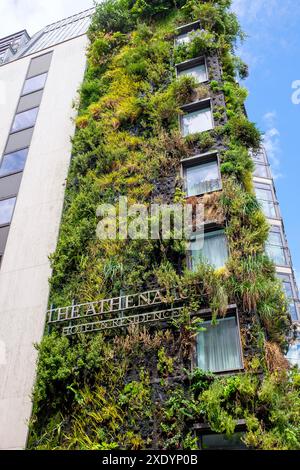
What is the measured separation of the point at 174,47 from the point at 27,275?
1141 centimetres

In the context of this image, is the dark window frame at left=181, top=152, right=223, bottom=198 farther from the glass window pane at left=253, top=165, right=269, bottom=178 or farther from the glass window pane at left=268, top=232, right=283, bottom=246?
the glass window pane at left=253, top=165, right=269, bottom=178

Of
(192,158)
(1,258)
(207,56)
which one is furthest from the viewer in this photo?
(207,56)

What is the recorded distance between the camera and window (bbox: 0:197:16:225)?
18.5 metres

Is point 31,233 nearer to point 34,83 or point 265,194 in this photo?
point 34,83

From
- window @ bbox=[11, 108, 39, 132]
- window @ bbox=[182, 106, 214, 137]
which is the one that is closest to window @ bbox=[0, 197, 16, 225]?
window @ bbox=[11, 108, 39, 132]

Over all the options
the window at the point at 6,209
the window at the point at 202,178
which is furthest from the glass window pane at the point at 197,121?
the window at the point at 6,209

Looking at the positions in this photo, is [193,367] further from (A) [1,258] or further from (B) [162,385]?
(A) [1,258]

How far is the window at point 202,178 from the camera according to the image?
48.9 ft

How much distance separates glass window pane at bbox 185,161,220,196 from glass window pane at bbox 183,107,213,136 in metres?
1.78

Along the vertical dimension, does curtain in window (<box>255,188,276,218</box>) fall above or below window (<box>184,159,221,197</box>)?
above

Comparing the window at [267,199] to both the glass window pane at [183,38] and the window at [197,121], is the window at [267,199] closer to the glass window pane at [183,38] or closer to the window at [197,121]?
the glass window pane at [183,38]
